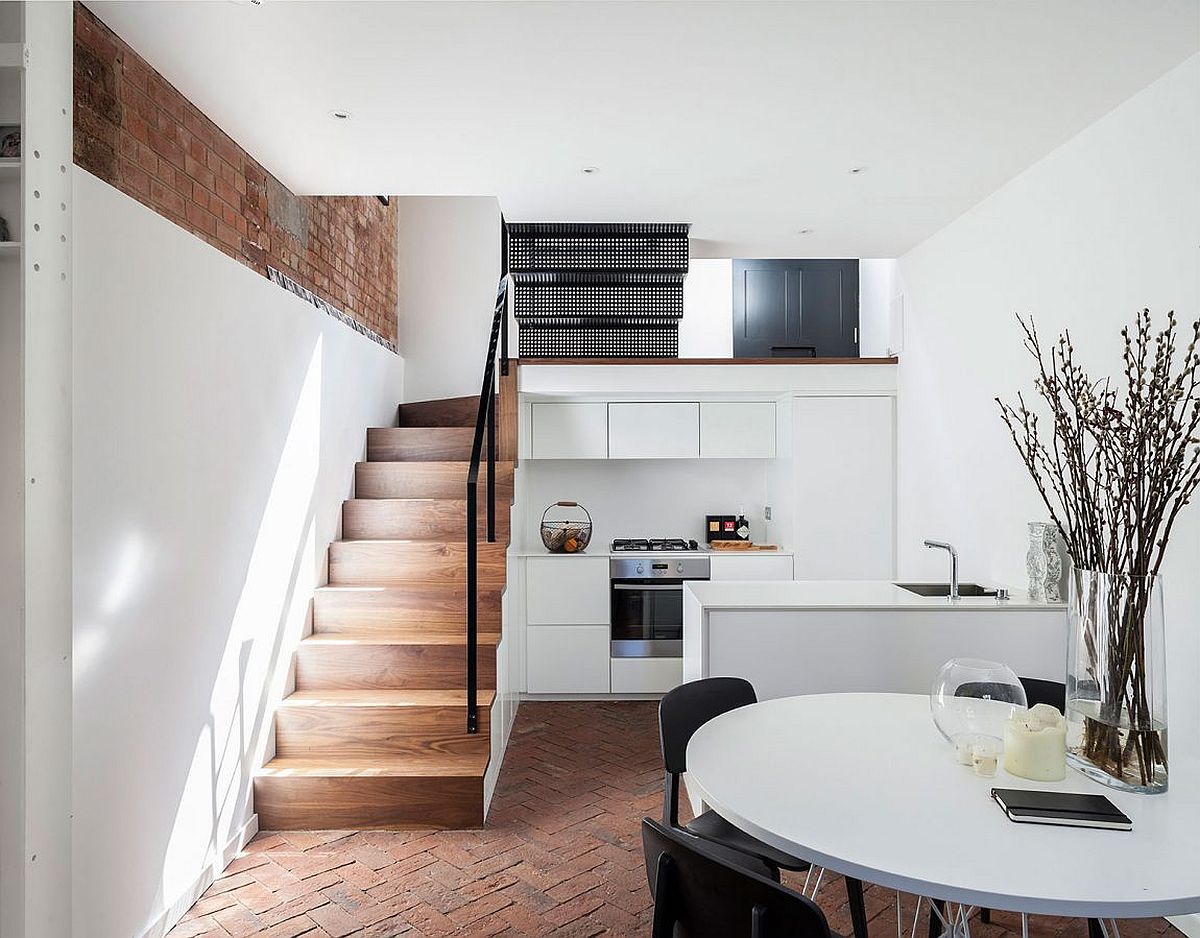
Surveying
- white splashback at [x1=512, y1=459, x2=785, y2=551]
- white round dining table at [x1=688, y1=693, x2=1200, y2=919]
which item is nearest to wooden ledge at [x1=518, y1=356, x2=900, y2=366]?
white splashback at [x1=512, y1=459, x2=785, y2=551]

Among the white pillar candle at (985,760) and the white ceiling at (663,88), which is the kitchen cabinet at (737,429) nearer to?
Result: the white ceiling at (663,88)

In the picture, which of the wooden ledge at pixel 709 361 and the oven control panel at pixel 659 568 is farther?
the oven control panel at pixel 659 568

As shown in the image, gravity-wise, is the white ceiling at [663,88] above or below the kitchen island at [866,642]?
above

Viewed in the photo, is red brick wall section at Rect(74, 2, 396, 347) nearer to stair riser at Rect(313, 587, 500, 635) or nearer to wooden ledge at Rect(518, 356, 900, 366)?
wooden ledge at Rect(518, 356, 900, 366)

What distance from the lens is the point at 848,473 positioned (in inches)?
202

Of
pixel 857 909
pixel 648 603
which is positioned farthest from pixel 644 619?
pixel 857 909

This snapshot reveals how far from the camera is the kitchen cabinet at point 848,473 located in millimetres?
5129

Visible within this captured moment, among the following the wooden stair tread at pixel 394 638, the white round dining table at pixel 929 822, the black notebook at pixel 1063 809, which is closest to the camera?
the white round dining table at pixel 929 822

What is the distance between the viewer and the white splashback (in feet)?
19.0

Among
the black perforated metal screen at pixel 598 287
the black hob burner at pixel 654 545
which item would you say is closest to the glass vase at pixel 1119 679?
the black perforated metal screen at pixel 598 287

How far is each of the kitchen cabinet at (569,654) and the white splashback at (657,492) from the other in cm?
73

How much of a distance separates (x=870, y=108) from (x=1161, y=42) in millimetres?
827

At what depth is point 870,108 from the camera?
9.53ft

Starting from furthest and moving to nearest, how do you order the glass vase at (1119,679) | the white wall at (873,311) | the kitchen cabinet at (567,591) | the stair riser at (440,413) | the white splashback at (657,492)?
the white wall at (873,311), the white splashback at (657,492), the stair riser at (440,413), the kitchen cabinet at (567,591), the glass vase at (1119,679)
